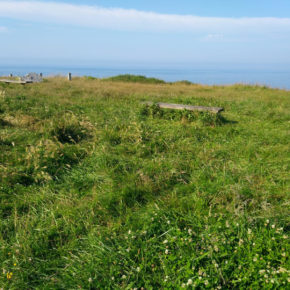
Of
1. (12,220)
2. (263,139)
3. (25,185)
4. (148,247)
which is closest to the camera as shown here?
(148,247)

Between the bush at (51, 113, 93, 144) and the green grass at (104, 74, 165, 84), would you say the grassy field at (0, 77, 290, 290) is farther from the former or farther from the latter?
the green grass at (104, 74, 165, 84)

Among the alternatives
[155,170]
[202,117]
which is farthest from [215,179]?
[202,117]

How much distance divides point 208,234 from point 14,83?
614 inches

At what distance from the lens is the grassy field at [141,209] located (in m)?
2.27

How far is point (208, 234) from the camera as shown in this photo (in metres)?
2.55

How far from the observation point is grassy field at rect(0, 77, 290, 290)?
7.45ft

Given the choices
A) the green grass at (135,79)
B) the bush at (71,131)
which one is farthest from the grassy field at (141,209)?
the green grass at (135,79)

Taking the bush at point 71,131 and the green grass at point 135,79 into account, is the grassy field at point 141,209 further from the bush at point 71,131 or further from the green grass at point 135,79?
the green grass at point 135,79

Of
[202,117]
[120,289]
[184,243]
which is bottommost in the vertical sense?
[120,289]

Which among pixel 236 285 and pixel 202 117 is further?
pixel 202 117

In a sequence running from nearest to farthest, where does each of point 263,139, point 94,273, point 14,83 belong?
point 94,273, point 263,139, point 14,83

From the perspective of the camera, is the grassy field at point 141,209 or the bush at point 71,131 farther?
the bush at point 71,131

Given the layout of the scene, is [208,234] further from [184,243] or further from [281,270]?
[281,270]

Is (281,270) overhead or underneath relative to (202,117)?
underneath
